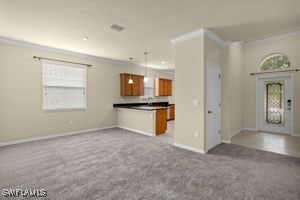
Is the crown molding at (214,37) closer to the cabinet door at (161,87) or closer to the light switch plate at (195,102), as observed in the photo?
the light switch plate at (195,102)

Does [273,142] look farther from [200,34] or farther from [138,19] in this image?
[138,19]

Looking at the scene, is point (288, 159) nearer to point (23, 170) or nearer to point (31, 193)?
point (31, 193)

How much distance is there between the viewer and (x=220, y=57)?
4125mm

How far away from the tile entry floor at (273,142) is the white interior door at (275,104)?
0.40 meters

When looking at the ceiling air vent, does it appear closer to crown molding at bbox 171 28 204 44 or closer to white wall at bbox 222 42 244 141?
crown molding at bbox 171 28 204 44

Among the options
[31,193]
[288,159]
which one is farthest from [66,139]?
[288,159]

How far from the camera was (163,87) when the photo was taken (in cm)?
832

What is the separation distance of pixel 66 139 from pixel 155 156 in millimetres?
2960

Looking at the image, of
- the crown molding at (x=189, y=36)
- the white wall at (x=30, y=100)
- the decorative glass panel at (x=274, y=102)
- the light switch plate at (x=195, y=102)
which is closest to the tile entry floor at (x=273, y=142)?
the decorative glass panel at (x=274, y=102)

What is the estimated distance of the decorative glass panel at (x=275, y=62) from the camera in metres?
5.01

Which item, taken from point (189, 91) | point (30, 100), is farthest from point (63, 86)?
point (189, 91)

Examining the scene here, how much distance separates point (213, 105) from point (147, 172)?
93.6 inches

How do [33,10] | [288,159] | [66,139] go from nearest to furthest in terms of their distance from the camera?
[33,10], [288,159], [66,139]

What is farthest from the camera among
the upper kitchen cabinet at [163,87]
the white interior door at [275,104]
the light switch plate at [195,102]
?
the upper kitchen cabinet at [163,87]
